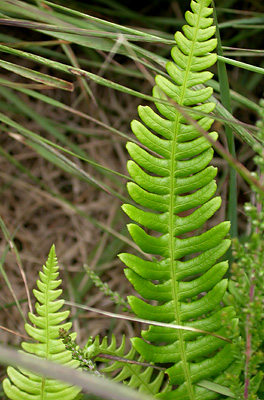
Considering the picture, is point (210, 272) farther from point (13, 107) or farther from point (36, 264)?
point (13, 107)

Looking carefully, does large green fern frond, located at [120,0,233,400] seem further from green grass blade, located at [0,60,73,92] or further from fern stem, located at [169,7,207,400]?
green grass blade, located at [0,60,73,92]

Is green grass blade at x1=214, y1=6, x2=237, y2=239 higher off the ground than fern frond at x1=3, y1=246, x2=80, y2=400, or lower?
higher

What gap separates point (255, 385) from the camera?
27.7 inches

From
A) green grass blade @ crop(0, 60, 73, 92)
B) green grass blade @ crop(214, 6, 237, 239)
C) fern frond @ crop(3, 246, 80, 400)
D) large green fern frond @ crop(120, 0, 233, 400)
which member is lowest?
fern frond @ crop(3, 246, 80, 400)

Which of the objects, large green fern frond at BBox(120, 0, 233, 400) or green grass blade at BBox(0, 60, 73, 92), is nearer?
large green fern frond at BBox(120, 0, 233, 400)

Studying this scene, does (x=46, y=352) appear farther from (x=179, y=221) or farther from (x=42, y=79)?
(x=42, y=79)

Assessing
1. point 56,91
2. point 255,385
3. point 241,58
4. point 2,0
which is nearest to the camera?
point 255,385

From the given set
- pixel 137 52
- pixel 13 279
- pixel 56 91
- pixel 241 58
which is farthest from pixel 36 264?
pixel 241 58

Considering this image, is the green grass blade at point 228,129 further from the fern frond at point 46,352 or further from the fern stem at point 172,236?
the fern frond at point 46,352

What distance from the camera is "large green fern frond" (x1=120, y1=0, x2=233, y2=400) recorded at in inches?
29.1

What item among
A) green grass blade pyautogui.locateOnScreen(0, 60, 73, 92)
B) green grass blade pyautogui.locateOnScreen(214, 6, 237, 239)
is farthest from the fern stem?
green grass blade pyautogui.locateOnScreen(0, 60, 73, 92)

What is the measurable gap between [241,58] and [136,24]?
38 centimetres

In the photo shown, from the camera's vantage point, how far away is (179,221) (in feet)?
2.48

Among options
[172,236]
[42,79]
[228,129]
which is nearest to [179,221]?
[172,236]
